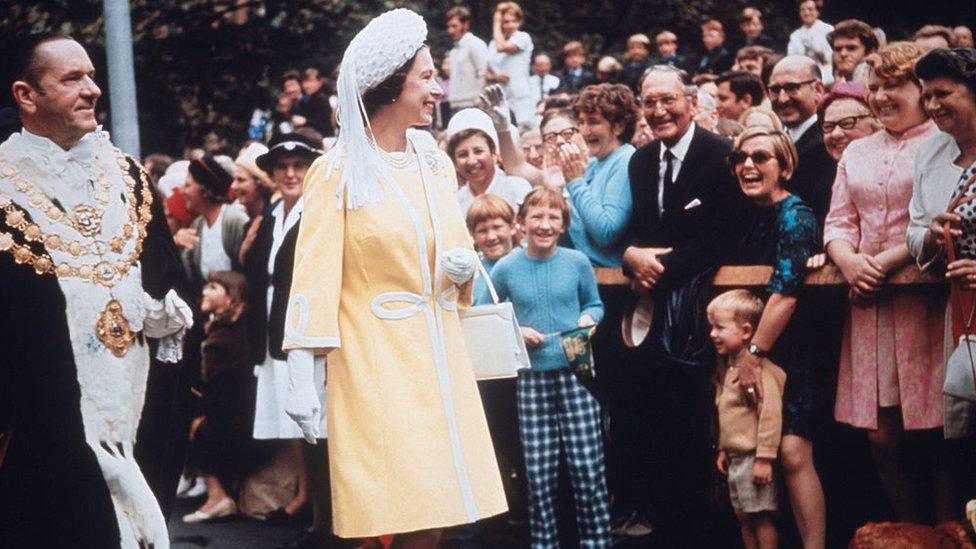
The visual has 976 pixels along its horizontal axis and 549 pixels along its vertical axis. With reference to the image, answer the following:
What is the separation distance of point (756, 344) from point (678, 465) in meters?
1.08

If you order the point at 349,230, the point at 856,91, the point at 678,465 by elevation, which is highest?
the point at 856,91

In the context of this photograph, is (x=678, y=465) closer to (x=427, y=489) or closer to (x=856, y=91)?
(x=856, y=91)

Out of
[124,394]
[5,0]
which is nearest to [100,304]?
[124,394]

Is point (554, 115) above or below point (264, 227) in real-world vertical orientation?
above

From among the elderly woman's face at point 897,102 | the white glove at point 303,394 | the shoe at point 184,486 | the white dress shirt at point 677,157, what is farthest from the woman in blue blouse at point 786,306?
the shoe at point 184,486

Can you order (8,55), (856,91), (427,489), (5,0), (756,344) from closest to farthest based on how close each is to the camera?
(427,489)
(8,55)
(756,344)
(856,91)
(5,0)

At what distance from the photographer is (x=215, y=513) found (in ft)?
29.5

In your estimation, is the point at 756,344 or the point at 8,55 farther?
the point at 756,344

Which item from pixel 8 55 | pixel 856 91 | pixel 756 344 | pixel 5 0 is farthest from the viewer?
pixel 5 0

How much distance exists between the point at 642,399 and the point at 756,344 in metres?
1.09

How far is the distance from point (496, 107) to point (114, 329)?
370 cm

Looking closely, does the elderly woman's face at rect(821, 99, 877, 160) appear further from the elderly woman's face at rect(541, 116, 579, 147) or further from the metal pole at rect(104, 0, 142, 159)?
the metal pole at rect(104, 0, 142, 159)

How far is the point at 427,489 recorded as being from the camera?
495 centimetres

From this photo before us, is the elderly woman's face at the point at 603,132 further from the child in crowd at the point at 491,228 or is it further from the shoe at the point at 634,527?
the shoe at the point at 634,527
